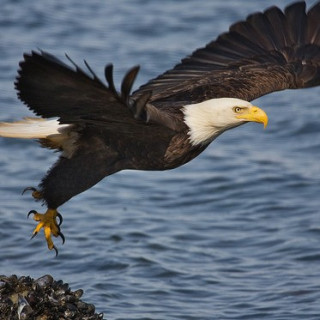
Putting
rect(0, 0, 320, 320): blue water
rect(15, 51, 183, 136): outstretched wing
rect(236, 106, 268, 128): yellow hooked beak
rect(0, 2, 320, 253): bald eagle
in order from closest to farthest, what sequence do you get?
1. rect(15, 51, 183, 136): outstretched wing
2. rect(0, 2, 320, 253): bald eagle
3. rect(236, 106, 268, 128): yellow hooked beak
4. rect(0, 0, 320, 320): blue water

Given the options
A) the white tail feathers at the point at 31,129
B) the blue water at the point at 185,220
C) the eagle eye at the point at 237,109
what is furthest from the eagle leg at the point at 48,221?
the eagle eye at the point at 237,109

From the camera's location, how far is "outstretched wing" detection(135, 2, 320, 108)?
7871 mm

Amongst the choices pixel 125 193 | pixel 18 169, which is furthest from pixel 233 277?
pixel 18 169

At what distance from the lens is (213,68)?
8398 mm

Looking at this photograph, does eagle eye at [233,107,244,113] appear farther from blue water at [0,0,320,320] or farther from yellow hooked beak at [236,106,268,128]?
blue water at [0,0,320,320]

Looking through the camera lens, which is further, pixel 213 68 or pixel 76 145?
pixel 213 68

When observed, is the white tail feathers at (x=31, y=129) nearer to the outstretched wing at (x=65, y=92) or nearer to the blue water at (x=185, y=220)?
the outstretched wing at (x=65, y=92)

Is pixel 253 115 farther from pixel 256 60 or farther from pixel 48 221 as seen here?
pixel 256 60

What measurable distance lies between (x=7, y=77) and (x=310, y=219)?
4.31 m

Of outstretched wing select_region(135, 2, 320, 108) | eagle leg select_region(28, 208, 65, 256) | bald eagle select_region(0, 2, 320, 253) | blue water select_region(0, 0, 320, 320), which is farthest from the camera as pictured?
blue water select_region(0, 0, 320, 320)

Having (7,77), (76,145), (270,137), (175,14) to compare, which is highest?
(175,14)

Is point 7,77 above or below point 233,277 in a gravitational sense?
above

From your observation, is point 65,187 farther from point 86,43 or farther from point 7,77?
point 86,43

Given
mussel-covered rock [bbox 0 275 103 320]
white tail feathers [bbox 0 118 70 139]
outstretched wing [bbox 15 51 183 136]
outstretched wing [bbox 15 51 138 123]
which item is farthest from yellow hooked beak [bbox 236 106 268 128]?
mussel-covered rock [bbox 0 275 103 320]
